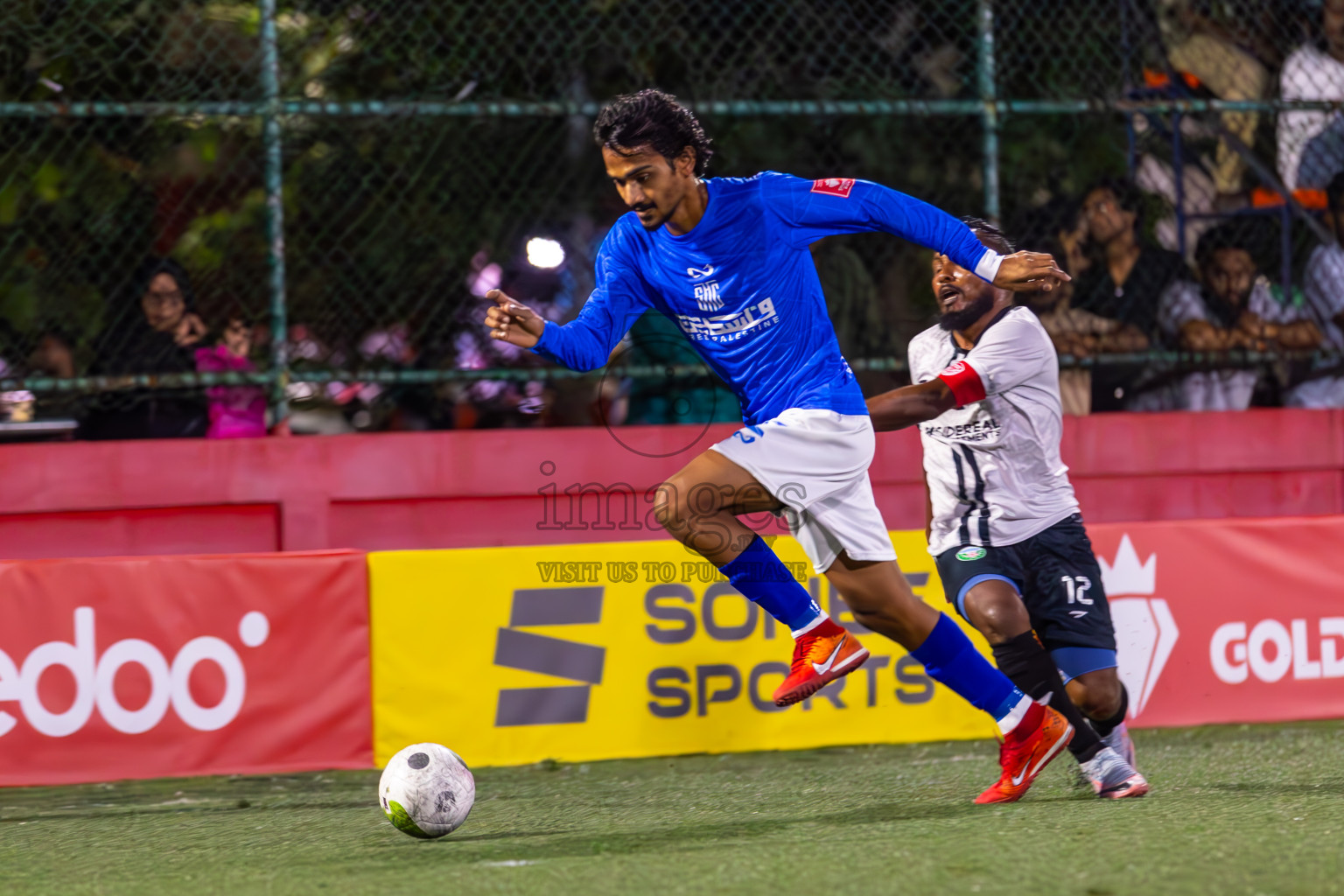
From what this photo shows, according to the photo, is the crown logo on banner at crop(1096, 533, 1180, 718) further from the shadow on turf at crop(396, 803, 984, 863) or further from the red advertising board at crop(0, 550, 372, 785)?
the red advertising board at crop(0, 550, 372, 785)

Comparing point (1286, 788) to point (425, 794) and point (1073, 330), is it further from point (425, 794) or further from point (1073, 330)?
point (1073, 330)

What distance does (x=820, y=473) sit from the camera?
173 inches

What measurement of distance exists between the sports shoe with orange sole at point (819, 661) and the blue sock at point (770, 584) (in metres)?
0.06

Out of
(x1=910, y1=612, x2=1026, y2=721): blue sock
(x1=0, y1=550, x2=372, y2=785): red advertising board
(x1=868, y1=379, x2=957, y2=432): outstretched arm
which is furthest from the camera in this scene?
(x1=0, y1=550, x2=372, y2=785): red advertising board

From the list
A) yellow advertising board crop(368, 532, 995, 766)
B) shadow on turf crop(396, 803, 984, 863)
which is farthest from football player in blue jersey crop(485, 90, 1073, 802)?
yellow advertising board crop(368, 532, 995, 766)

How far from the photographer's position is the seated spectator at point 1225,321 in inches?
292

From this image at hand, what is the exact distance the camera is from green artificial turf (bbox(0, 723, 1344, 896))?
3475 millimetres

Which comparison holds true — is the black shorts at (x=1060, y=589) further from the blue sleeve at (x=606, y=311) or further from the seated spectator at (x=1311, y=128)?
the seated spectator at (x=1311, y=128)

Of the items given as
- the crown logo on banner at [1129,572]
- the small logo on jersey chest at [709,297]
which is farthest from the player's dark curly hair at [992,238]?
the crown logo on banner at [1129,572]

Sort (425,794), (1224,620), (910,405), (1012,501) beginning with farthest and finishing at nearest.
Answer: (1224,620), (1012,501), (910,405), (425,794)

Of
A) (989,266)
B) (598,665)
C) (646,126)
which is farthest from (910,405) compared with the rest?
(598,665)

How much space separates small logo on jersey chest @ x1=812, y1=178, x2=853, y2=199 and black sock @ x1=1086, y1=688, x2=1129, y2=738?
6.51 ft

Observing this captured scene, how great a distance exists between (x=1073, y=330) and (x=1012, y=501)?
2481 millimetres

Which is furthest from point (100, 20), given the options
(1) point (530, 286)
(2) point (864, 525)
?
(2) point (864, 525)
